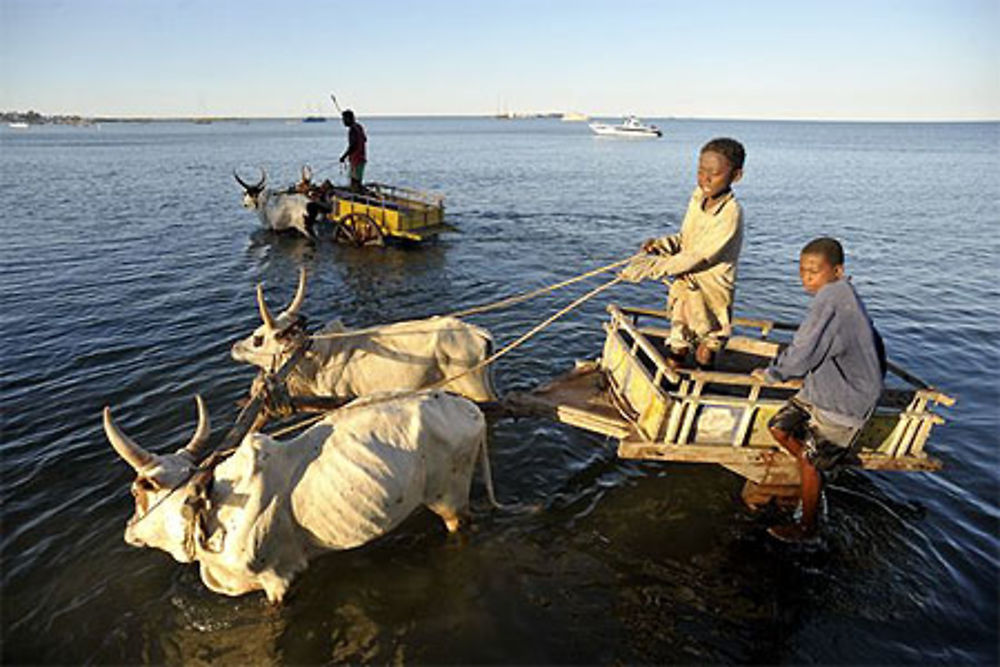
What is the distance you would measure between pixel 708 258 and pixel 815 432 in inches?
73.2

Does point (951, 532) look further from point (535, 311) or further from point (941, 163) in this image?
→ point (941, 163)

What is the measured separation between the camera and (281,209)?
1952 centimetres

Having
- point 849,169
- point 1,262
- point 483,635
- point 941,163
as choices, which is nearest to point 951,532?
point 483,635

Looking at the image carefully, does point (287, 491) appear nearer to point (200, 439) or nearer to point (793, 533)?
point (200, 439)

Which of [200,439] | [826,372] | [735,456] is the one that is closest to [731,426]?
[735,456]

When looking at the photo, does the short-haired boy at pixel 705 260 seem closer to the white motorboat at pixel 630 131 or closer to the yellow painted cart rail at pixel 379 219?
the yellow painted cart rail at pixel 379 219

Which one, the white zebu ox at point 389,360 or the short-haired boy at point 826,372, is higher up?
the short-haired boy at point 826,372

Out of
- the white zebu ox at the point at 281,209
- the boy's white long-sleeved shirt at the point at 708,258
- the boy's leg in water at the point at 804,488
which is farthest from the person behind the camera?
the white zebu ox at the point at 281,209

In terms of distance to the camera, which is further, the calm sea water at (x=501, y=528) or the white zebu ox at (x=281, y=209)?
the white zebu ox at (x=281, y=209)

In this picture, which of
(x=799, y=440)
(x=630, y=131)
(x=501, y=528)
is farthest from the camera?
(x=630, y=131)

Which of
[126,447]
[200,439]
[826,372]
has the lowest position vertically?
[200,439]

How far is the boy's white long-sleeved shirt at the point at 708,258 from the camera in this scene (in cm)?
517

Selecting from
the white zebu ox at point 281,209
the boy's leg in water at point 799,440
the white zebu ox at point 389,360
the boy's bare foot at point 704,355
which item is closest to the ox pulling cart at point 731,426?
the boy's leg in water at point 799,440

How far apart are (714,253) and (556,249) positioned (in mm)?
14772
